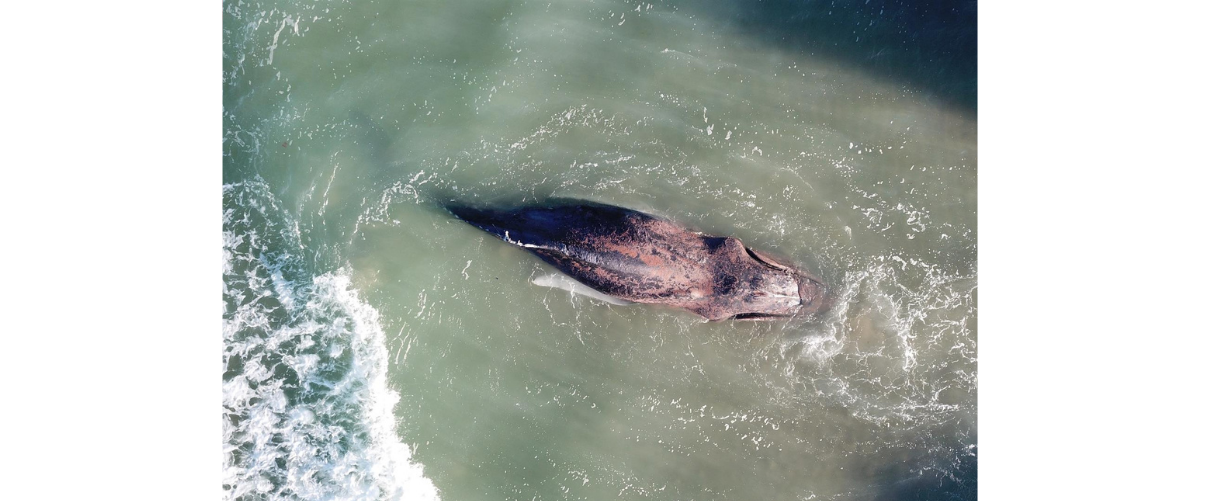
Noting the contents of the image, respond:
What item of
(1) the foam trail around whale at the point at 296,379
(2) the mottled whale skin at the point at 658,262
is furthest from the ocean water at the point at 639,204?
(2) the mottled whale skin at the point at 658,262

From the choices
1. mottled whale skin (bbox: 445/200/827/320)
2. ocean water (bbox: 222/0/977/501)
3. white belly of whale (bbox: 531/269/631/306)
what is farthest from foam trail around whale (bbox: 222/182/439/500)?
mottled whale skin (bbox: 445/200/827/320)

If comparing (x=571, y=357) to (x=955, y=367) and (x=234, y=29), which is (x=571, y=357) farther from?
(x=234, y=29)

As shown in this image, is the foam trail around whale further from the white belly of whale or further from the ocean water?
the white belly of whale

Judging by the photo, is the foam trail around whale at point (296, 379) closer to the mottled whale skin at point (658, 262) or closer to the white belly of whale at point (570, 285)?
the white belly of whale at point (570, 285)

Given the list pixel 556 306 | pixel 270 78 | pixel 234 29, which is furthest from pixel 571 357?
pixel 234 29

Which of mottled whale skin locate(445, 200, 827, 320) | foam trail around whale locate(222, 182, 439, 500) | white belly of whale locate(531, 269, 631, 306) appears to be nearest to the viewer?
mottled whale skin locate(445, 200, 827, 320)

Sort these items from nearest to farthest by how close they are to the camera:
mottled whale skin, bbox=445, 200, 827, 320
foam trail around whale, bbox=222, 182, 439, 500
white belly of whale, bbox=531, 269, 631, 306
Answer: mottled whale skin, bbox=445, 200, 827, 320
white belly of whale, bbox=531, 269, 631, 306
foam trail around whale, bbox=222, 182, 439, 500

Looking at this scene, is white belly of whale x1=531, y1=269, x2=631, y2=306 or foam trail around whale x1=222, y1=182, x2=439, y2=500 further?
foam trail around whale x1=222, y1=182, x2=439, y2=500
